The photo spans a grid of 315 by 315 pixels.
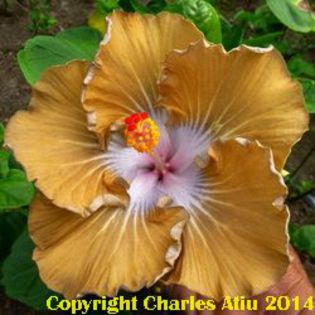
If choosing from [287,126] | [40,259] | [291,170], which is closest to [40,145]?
[40,259]

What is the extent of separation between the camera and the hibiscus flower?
3.74 ft

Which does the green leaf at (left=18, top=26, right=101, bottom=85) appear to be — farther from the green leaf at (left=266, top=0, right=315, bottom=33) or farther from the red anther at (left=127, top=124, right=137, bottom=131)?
the green leaf at (left=266, top=0, right=315, bottom=33)

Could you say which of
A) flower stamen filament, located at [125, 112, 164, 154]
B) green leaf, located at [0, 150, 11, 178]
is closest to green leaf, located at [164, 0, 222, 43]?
flower stamen filament, located at [125, 112, 164, 154]

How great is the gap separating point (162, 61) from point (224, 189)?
30 cm

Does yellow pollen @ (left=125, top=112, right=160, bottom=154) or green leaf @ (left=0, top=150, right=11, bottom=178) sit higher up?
yellow pollen @ (left=125, top=112, right=160, bottom=154)

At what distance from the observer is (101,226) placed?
1.22 meters

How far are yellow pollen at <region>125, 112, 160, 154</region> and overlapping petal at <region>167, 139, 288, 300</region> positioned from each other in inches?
6.1

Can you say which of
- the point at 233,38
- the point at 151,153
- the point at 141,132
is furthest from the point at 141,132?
the point at 233,38

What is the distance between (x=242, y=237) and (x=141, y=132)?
294 millimetres

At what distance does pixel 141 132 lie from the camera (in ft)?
4.04

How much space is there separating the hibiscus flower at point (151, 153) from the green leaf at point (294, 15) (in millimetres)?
418

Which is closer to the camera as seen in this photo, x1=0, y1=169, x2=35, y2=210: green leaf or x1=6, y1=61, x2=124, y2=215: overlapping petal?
x1=6, y1=61, x2=124, y2=215: overlapping petal

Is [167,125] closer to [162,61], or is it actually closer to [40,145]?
[162,61]

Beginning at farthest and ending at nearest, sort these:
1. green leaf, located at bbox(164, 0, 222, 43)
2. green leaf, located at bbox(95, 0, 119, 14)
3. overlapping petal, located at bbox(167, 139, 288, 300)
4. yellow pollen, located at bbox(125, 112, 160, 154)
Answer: green leaf, located at bbox(95, 0, 119, 14), green leaf, located at bbox(164, 0, 222, 43), yellow pollen, located at bbox(125, 112, 160, 154), overlapping petal, located at bbox(167, 139, 288, 300)
